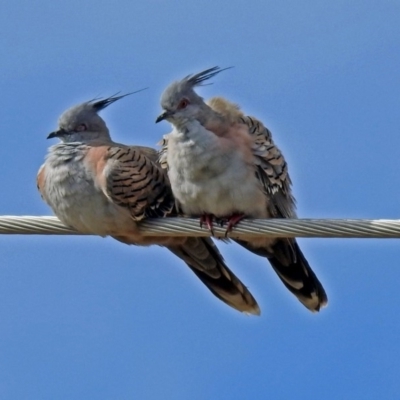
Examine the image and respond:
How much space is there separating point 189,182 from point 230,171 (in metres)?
0.27

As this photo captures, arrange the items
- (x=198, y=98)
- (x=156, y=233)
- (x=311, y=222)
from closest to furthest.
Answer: (x=311, y=222), (x=156, y=233), (x=198, y=98)

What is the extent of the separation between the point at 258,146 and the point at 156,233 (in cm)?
93

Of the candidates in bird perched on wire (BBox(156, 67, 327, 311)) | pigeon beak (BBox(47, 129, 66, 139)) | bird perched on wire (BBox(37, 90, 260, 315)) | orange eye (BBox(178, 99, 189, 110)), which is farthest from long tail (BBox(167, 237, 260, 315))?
pigeon beak (BBox(47, 129, 66, 139))

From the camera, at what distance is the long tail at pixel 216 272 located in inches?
326

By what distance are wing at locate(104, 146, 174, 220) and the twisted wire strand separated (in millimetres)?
135

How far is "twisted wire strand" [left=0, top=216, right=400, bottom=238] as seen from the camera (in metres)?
6.45

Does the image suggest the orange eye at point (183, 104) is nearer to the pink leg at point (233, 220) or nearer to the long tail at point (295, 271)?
the pink leg at point (233, 220)

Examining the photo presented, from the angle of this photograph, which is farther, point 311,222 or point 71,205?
point 71,205

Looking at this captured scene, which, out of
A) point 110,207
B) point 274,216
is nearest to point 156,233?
point 110,207

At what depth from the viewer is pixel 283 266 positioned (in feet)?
27.3

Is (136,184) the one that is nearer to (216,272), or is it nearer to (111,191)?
(111,191)

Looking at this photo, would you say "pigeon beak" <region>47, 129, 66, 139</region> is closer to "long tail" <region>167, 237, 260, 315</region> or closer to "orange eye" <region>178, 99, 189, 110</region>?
"orange eye" <region>178, 99, 189, 110</region>

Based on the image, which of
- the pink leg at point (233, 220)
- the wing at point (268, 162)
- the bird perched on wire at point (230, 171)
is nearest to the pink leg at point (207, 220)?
the bird perched on wire at point (230, 171)

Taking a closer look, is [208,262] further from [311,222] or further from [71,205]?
[311,222]
